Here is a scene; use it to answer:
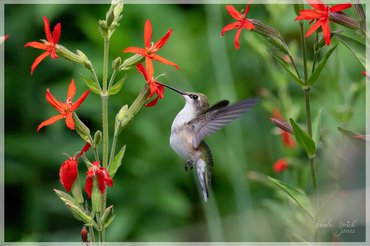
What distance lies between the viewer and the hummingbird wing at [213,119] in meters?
1.58

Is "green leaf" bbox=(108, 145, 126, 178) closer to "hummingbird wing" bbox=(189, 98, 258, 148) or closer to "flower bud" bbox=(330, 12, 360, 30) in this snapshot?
"hummingbird wing" bbox=(189, 98, 258, 148)

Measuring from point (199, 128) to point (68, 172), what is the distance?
419 millimetres

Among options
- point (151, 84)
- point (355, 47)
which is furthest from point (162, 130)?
point (355, 47)

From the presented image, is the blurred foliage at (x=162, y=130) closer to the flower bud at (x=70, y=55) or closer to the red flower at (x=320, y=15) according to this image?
the red flower at (x=320, y=15)

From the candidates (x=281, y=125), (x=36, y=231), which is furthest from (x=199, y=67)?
(x=281, y=125)

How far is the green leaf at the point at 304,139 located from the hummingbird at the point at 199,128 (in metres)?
0.16

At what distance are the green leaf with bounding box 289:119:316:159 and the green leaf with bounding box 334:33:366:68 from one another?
8.9 inches

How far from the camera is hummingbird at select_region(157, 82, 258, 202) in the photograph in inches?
64.0

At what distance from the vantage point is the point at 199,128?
1.68 meters

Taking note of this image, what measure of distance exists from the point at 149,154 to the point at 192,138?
1194 millimetres

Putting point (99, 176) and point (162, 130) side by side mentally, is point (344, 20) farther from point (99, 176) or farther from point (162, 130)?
point (162, 130)

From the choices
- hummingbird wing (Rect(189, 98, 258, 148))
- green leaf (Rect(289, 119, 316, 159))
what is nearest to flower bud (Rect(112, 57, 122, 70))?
hummingbird wing (Rect(189, 98, 258, 148))

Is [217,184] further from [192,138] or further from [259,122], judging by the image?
[192,138]

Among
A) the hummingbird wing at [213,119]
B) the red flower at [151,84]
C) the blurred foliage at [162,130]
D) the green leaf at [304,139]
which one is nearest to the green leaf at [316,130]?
the green leaf at [304,139]
